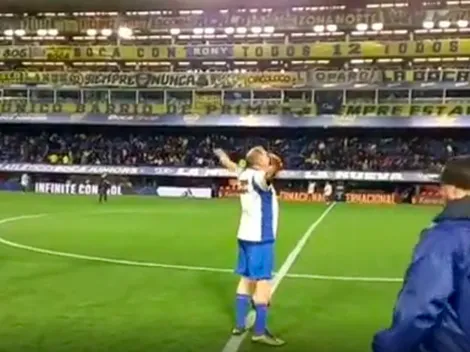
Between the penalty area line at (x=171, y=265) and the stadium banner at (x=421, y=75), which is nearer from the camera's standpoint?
the penalty area line at (x=171, y=265)

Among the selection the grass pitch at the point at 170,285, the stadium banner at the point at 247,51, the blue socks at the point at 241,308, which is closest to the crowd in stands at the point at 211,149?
the stadium banner at the point at 247,51

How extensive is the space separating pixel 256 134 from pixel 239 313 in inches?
1658

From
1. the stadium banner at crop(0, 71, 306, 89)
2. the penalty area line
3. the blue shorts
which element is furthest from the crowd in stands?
the blue shorts

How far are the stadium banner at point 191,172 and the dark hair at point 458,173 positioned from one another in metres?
40.4

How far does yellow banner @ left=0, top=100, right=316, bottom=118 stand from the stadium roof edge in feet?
141

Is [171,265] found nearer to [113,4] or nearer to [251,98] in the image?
[113,4]

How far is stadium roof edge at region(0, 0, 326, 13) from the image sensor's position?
173 inches

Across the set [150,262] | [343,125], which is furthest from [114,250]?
[343,125]

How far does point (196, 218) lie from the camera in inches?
1111

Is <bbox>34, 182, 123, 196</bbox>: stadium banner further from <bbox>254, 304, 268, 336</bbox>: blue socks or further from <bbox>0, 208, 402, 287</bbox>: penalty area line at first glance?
<bbox>254, 304, 268, 336</bbox>: blue socks

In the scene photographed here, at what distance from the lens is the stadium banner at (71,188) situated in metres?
47.3

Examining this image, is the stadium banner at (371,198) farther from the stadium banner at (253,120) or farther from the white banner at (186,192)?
the white banner at (186,192)

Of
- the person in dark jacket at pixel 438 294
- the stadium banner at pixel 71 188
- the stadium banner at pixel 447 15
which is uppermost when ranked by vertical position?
the stadium banner at pixel 447 15

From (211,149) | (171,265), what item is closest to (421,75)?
(211,149)
